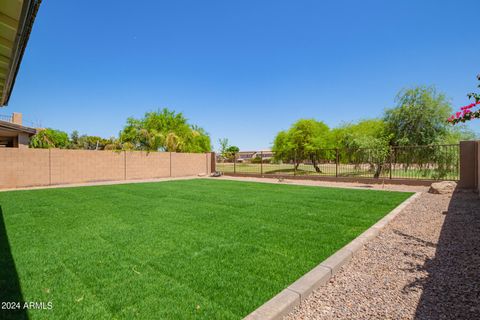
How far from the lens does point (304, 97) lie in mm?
20969

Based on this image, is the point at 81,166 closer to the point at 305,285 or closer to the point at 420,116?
the point at 305,285

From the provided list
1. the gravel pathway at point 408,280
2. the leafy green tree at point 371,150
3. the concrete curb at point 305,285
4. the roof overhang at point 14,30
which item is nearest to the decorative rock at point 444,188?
the leafy green tree at point 371,150

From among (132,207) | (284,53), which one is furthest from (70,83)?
(132,207)

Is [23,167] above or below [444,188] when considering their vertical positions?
above

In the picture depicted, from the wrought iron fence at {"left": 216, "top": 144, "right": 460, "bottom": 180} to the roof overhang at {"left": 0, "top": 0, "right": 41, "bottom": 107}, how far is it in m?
12.8

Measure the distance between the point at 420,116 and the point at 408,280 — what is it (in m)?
15.5

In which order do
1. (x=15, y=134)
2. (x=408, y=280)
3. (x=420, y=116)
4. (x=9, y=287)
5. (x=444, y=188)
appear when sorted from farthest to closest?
1. (x=15, y=134)
2. (x=420, y=116)
3. (x=444, y=188)
4. (x=408, y=280)
5. (x=9, y=287)

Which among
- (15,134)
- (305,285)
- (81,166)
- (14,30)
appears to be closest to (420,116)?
(305,285)

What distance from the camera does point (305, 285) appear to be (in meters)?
2.24

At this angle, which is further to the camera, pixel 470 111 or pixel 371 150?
pixel 371 150

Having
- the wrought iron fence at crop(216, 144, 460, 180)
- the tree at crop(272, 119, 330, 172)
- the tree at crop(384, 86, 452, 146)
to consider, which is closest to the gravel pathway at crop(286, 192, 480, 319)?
the wrought iron fence at crop(216, 144, 460, 180)

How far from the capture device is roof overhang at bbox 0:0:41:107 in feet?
6.62

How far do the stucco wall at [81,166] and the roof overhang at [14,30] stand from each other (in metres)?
10.2

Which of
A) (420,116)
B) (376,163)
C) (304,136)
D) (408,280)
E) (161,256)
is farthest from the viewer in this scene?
(304,136)
